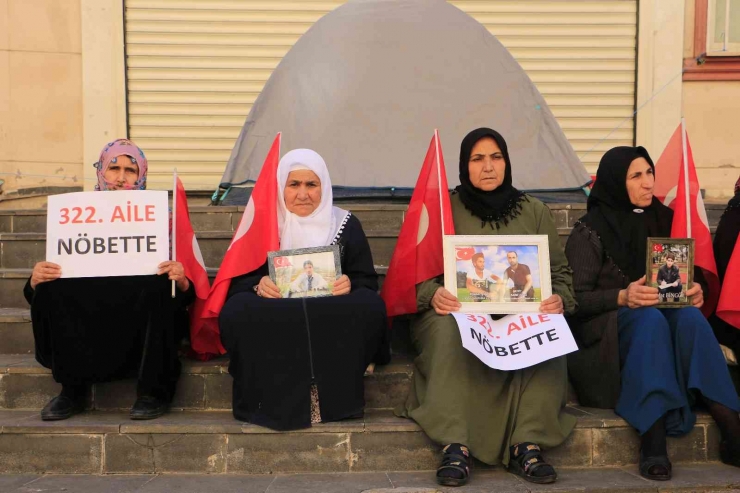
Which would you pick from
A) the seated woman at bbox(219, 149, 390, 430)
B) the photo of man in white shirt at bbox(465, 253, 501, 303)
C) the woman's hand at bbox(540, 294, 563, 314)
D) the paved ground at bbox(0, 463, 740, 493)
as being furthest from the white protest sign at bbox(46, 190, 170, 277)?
the woman's hand at bbox(540, 294, 563, 314)

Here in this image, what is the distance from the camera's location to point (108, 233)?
340 cm

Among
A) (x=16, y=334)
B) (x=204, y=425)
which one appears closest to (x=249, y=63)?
(x=16, y=334)

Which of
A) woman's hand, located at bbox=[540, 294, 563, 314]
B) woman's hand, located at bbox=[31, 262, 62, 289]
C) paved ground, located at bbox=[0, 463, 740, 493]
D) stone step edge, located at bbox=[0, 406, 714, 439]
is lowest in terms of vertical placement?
paved ground, located at bbox=[0, 463, 740, 493]

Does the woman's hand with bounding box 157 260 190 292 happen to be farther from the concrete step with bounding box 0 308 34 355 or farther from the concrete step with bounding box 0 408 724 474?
the concrete step with bounding box 0 308 34 355

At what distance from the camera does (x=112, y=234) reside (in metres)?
3.40

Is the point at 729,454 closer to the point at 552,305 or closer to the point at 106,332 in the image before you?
the point at 552,305

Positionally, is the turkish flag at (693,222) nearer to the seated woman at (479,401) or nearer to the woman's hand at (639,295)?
the woman's hand at (639,295)

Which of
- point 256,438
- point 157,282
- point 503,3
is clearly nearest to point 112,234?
point 157,282

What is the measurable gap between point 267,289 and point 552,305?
1309 mm

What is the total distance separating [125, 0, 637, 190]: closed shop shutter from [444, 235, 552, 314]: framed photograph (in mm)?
4893

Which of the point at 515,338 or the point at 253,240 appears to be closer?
the point at 515,338

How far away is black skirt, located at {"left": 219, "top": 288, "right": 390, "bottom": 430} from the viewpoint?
3240 millimetres

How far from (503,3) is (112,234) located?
5862 millimetres

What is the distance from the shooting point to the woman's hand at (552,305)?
129 inches
